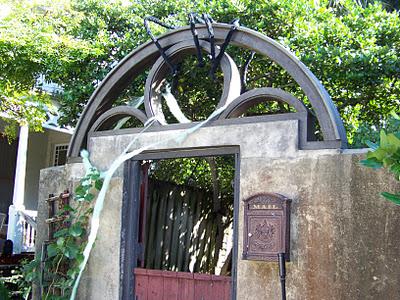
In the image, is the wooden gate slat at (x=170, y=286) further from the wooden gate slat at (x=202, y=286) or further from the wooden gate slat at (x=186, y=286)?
the wooden gate slat at (x=202, y=286)

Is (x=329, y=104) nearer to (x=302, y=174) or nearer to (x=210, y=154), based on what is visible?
(x=302, y=174)

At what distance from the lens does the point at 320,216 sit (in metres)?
4.88

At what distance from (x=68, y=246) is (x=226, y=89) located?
2411 millimetres

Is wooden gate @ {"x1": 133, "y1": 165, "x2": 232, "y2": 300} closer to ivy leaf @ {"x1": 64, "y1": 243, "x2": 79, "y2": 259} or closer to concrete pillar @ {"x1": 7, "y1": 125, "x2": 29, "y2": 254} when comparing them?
ivy leaf @ {"x1": 64, "y1": 243, "x2": 79, "y2": 259}

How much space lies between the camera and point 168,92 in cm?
634

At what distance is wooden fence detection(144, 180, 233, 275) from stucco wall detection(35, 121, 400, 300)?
2.11 meters

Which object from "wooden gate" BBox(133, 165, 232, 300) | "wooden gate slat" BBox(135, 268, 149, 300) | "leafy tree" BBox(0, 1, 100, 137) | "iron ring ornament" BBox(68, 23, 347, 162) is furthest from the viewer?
"leafy tree" BBox(0, 1, 100, 137)

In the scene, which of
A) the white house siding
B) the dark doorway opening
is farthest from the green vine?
the white house siding

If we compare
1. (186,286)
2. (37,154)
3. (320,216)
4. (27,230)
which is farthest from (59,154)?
(320,216)

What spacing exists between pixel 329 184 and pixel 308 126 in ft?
1.86

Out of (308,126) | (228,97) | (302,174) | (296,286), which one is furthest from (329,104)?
(296,286)

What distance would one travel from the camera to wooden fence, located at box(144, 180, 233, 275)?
746 cm

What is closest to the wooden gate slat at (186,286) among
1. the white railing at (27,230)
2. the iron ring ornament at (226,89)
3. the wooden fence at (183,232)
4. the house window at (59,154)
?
the iron ring ornament at (226,89)

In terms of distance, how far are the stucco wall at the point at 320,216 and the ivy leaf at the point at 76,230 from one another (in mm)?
1667
